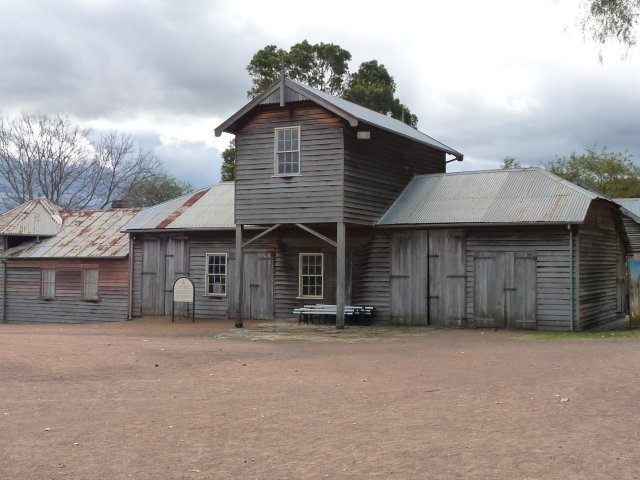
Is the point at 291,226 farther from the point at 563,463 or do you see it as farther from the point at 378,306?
the point at 563,463

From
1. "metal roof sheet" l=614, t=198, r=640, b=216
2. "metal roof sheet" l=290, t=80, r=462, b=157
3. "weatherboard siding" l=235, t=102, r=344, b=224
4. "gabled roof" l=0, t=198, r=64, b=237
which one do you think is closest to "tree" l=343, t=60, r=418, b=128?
"metal roof sheet" l=614, t=198, r=640, b=216

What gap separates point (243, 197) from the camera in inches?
945

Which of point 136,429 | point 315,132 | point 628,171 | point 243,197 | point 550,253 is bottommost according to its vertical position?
point 136,429

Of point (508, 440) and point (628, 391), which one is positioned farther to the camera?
point (628, 391)

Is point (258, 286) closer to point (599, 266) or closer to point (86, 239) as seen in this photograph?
point (86, 239)

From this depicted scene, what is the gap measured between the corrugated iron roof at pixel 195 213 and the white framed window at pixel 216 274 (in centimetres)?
128

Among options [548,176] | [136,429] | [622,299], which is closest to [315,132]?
[548,176]

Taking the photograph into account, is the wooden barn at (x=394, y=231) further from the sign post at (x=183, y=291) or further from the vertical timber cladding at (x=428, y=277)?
the sign post at (x=183, y=291)

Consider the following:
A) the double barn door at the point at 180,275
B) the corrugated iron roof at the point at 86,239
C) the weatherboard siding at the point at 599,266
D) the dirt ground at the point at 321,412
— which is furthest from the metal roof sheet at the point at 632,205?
the corrugated iron roof at the point at 86,239

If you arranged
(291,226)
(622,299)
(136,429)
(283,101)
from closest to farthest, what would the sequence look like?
(136,429)
(283,101)
(291,226)
(622,299)

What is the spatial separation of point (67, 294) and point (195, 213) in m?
7.31

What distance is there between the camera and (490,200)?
23422mm

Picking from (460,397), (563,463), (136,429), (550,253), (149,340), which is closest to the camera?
(563,463)

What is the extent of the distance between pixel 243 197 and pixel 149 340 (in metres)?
6.17
